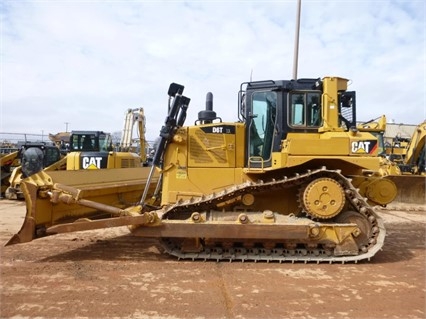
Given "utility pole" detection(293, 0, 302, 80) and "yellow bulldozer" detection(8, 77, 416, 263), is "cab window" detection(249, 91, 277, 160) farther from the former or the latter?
"utility pole" detection(293, 0, 302, 80)

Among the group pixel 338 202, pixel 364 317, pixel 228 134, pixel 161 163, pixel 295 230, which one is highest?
pixel 228 134

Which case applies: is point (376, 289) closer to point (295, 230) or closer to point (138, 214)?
point (295, 230)

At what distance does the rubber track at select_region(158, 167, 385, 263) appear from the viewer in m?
5.54

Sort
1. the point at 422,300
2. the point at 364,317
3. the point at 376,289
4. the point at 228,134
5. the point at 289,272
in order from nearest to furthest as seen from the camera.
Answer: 1. the point at 364,317
2. the point at 422,300
3. the point at 376,289
4. the point at 289,272
5. the point at 228,134

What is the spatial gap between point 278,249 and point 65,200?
10.9ft

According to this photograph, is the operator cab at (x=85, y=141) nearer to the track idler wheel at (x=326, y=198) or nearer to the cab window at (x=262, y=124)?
the cab window at (x=262, y=124)

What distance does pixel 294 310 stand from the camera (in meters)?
3.90

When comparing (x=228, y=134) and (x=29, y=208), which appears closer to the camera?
(x=29, y=208)

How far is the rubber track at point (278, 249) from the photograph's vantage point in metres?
5.54

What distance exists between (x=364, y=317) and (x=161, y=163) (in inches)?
155

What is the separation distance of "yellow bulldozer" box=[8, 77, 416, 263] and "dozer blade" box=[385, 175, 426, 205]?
711 cm

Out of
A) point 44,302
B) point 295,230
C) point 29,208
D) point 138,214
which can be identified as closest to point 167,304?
point 44,302

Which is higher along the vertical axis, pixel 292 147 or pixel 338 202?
pixel 292 147

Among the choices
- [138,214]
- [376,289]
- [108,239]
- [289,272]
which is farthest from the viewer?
[108,239]
